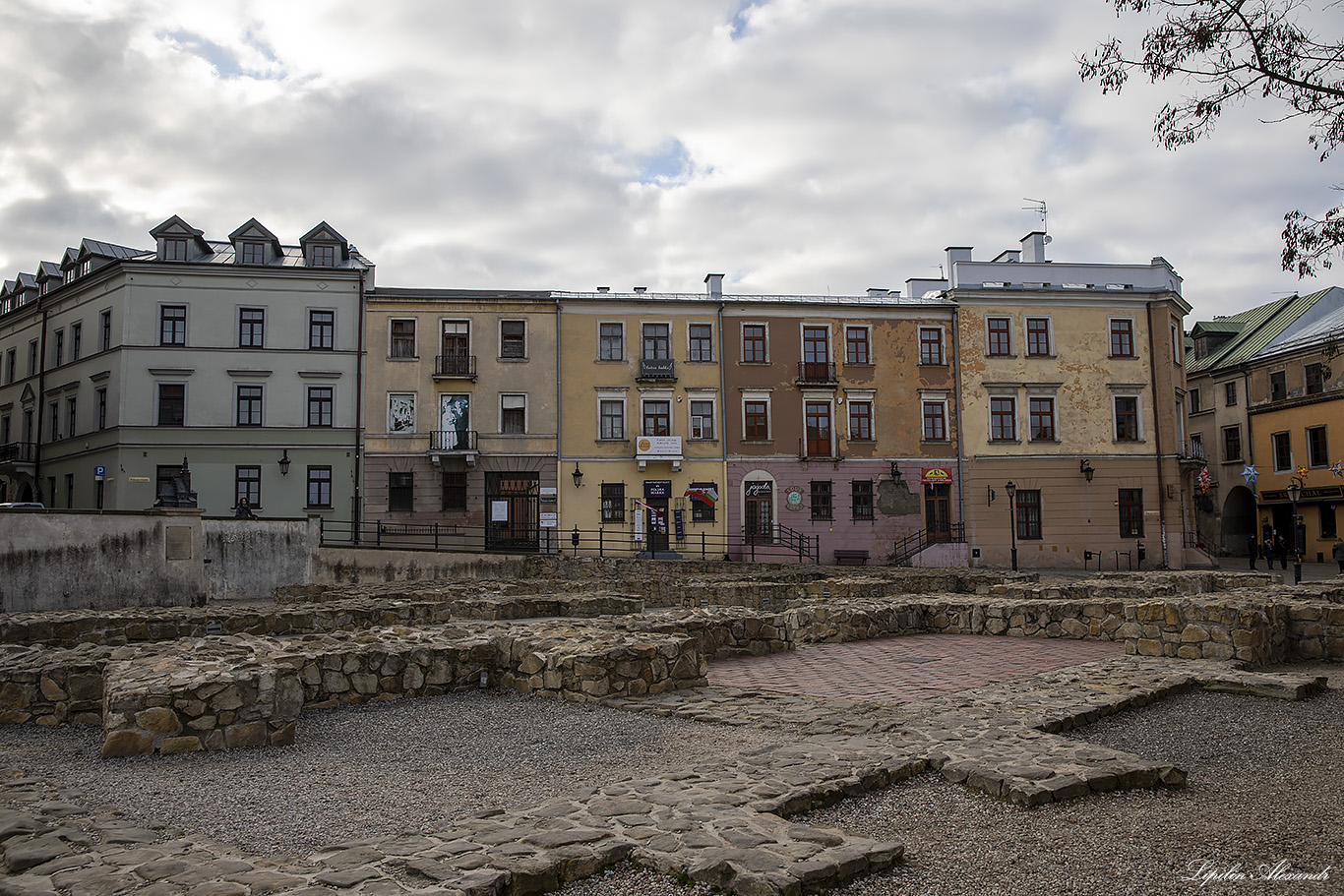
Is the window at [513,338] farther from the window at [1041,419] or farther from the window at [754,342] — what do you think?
the window at [1041,419]

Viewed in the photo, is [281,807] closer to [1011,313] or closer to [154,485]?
[154,485]

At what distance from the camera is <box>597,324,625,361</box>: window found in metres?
38.0

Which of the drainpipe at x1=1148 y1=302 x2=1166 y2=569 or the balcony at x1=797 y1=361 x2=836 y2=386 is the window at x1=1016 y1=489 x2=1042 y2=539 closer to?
the drainpipe at x1=1148 y1=302 x2=1166 y2=569

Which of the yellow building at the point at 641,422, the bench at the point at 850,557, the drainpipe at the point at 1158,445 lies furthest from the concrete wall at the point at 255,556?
the drainpipe at the point at 1158,445

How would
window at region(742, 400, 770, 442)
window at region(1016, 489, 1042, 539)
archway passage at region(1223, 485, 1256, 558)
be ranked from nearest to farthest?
window at region(742, 400, 770, 442) → window at region(1016, 489, 1042, 539) → archway passage at region(1223, 485, 1256, 558)

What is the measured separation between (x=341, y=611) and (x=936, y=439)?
97.1 feet

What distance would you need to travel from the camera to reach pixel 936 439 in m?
38.9

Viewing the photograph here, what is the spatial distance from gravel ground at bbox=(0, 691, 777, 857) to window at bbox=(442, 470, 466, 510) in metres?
27.8

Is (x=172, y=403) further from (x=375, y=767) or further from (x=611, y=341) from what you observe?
(x=375, y=767)

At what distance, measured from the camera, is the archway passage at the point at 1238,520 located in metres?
49.7

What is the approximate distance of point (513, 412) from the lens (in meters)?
37.3

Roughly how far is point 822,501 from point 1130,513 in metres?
13.3

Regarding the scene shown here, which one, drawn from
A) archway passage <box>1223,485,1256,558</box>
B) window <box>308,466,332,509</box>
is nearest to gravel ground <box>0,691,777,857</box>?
window <box>308,466,332,509</box>

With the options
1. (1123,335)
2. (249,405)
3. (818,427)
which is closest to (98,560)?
(249,405)
